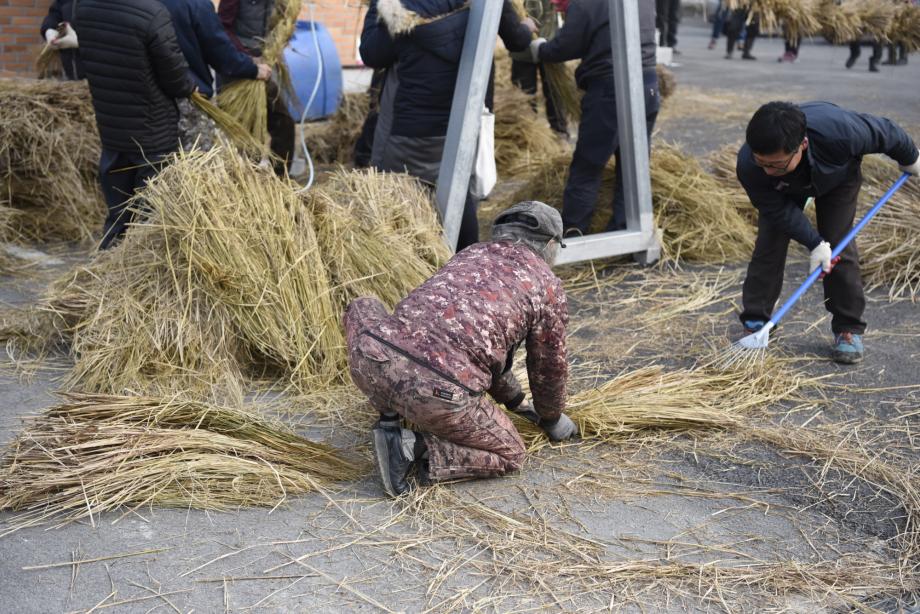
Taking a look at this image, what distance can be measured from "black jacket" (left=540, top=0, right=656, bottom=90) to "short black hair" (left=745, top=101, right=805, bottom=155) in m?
1.90

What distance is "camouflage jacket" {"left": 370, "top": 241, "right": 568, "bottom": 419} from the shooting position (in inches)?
121

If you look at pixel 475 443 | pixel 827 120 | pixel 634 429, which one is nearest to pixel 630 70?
pixel 827 120

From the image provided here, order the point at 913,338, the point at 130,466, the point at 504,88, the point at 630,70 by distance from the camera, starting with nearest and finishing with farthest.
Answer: the point at 130,466, the point at 913,338, the point at 630,70, the point at 504,88

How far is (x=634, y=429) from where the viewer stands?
368 cm

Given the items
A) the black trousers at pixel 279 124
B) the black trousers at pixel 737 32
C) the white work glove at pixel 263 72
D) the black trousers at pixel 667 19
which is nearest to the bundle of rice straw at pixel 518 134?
the black trousers at pixel 279 124

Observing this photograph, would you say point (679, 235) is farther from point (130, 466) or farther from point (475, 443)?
point (130, 466)

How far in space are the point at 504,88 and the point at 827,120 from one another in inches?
182

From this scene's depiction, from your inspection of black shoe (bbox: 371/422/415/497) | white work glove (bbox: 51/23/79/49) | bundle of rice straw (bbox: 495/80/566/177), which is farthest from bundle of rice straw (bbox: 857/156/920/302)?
white work glove (bbox: 51/23/79/49)

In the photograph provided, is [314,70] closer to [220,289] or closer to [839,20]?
[839,20]

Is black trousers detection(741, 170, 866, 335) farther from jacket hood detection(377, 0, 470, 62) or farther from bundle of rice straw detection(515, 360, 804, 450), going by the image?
jacket hood detection(377, 0, 470, 62)

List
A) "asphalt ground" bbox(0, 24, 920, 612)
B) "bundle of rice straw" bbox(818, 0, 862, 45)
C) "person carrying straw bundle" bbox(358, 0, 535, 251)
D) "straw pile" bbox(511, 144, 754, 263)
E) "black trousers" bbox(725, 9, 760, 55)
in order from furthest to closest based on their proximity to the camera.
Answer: "black trousers" bbox(725, 9, 760, 55) < "bundle of rice straw" bbox(818, 0, 862, 45) < "straw pile" bbox(511, 144, 754, 263) < "person carrying straw bundle" bbox(358, 0, 535, 251) < "asphalt ground" bbox(0, 24, 920, 612)

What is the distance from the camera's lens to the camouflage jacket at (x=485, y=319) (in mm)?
3086

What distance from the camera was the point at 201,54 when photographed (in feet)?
17.8

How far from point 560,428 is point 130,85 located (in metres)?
2.90
